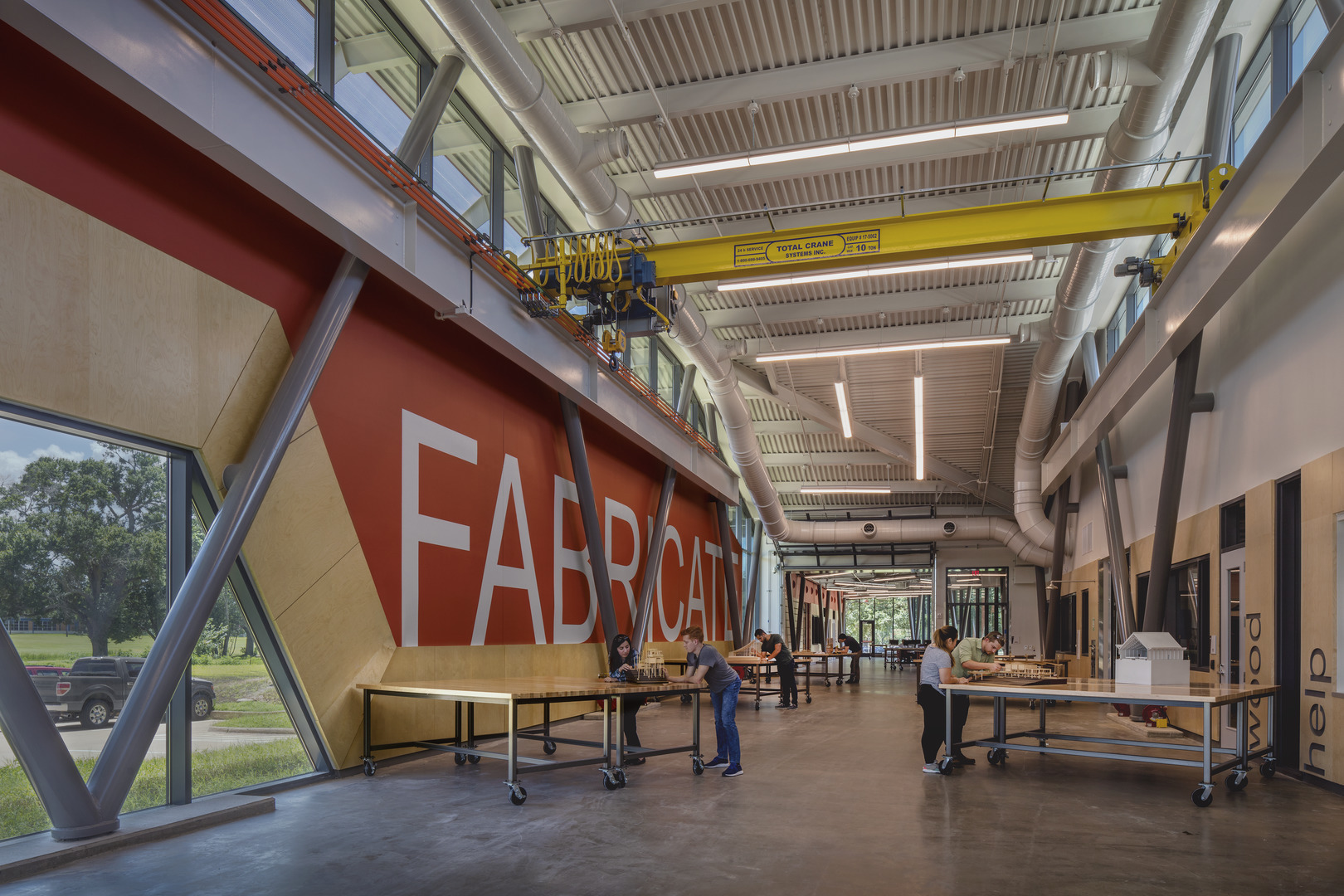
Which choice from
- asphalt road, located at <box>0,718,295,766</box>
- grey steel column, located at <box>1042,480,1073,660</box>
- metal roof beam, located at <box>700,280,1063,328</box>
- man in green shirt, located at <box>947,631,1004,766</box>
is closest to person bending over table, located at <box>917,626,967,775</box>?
man in green shirt, located at <box>947,631,1004,766</box>

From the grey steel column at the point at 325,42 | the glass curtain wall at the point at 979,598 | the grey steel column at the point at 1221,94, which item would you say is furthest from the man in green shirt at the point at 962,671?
the glass curtain wall at the point at 979,598

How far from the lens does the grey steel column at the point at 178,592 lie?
19.8 feet

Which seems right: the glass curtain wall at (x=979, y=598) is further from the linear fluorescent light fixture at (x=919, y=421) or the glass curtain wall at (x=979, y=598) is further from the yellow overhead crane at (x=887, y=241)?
the yellow overhead crane at (x=887, y=241)

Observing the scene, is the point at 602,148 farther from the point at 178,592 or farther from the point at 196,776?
the point at 196,776

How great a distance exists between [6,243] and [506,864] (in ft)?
13.6

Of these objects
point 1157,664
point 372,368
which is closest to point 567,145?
point 372,368

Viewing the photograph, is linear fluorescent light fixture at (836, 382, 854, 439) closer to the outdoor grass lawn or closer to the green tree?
the outdoor grass lawn

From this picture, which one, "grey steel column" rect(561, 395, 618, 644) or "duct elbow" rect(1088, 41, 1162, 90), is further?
"grey steel column" rect(561, 395, 618, 644)

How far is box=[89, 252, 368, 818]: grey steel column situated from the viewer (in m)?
5.29

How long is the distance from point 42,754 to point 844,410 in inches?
533

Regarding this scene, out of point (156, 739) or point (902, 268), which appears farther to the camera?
point (902, 268)

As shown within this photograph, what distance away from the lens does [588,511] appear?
1247 cm

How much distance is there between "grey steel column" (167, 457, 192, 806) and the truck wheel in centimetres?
40

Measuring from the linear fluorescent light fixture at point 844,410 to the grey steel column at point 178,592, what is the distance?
11076mm
